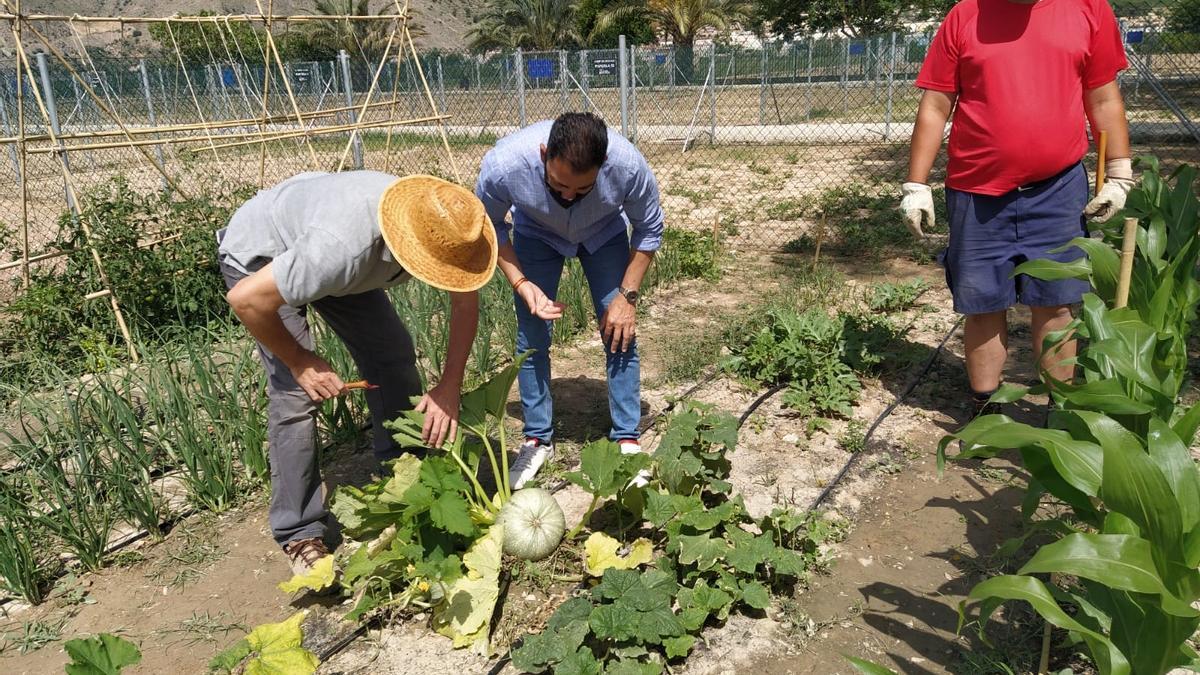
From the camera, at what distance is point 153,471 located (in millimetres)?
3223

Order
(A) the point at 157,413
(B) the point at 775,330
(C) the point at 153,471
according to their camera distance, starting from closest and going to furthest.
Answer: (A) the point at 157,413
(C) the point at 153,471
(B) the point at 775,330

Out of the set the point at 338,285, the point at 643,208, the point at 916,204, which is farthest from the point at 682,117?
the point at 338,285

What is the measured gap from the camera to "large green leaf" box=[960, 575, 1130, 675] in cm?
154

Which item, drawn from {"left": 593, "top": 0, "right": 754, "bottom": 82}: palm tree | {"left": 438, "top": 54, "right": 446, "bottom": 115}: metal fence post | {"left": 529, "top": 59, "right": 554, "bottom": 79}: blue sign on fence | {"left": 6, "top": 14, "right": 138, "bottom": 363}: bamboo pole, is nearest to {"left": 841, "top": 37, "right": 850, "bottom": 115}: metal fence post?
{"left": 529, "top": 59, "right": 554, "bottom": 79}: blue sign on fence

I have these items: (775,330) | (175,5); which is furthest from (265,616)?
(175,5)

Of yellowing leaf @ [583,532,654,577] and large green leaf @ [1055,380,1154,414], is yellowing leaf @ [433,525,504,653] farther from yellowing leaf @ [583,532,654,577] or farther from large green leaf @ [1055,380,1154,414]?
large green leaf @ [1055,380,1154,414]

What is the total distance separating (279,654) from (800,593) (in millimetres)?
1390

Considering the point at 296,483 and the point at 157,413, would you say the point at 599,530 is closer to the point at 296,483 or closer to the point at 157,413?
the point at 296,483

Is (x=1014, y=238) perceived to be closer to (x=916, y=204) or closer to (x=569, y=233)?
(x=916, y=204)

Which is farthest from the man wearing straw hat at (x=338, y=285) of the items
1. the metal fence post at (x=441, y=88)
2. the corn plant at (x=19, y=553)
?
the metal fence post at (x=441, y=88)

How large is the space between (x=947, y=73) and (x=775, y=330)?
1.37 m

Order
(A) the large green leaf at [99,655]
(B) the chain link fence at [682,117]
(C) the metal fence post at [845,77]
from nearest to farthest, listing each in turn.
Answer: (A) the large green leaf at [99,655] < (B) the chain link fence at [682,117] < (C) the metal fence post at [845,77]

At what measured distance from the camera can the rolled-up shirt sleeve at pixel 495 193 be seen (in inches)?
103

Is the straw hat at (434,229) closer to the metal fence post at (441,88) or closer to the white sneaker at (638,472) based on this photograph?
the white sneaker at (638,472)
